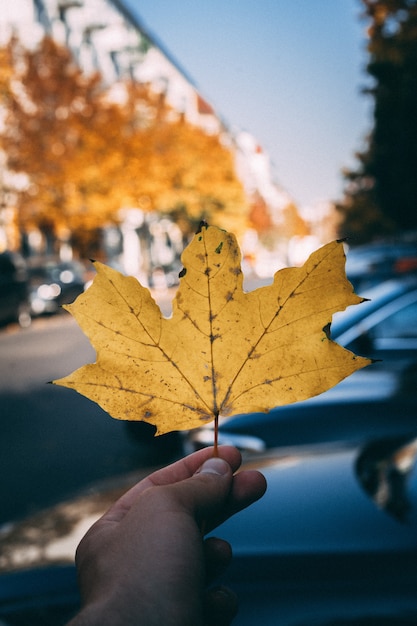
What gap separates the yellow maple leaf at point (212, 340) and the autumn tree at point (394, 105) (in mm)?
11471

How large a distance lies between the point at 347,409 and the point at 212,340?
290 cm

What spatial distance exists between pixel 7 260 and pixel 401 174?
40.3ft

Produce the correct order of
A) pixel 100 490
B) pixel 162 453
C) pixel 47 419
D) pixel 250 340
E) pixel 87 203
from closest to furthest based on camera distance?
pixel 250 340 < pixel 100 490 < pixel 162 453 < pixel 47 419 < pixel 87 203

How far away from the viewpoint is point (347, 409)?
3.62 metres

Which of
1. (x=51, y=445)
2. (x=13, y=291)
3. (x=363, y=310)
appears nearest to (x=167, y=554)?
(x=363, y=310)

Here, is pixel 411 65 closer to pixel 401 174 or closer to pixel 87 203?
pixel 401 174

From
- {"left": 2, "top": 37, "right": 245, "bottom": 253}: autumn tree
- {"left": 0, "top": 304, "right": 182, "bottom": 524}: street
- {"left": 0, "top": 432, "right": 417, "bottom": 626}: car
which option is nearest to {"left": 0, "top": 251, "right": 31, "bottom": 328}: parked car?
{"left": 0, "top": 304, "right": 182, "bottom": 524}: street

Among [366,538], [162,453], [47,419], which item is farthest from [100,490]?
[47,419]

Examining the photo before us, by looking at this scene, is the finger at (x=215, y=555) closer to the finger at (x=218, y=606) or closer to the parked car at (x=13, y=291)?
the finger at (x=218, y=606)

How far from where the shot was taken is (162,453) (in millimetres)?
5309

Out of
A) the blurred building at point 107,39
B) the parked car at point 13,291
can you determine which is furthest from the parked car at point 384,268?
the blurred building at point 107,39

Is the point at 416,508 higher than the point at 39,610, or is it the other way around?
the point at 416,508

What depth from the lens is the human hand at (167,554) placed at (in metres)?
0.79

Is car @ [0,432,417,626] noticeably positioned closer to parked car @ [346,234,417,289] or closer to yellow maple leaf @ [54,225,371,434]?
yellow maple leaf @ [54,225,371,434]
